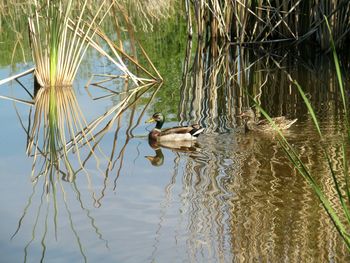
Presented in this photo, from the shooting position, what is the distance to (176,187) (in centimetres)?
675

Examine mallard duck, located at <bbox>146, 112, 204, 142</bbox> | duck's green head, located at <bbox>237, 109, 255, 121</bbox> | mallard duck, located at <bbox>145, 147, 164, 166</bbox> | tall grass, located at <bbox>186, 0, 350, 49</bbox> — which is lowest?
mallard duck, located at <bbox>145, 147, 164, 166</bbox>

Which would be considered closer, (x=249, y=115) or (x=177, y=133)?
(x=177, y=133)

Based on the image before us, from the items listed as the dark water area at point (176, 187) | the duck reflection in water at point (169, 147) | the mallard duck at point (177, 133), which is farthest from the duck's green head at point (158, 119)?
the duck reflection in water at point (169, 147)

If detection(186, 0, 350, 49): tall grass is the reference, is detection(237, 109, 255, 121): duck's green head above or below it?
below

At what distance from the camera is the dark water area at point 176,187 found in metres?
5.33

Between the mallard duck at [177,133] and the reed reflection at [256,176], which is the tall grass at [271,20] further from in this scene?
the mallard duck at [177,133]

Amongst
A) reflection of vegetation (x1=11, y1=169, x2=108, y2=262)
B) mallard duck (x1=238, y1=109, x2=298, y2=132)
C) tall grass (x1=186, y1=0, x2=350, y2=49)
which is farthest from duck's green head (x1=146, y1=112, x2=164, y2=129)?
tall grass (x1=186, y1=0, x2=350, y2=49)

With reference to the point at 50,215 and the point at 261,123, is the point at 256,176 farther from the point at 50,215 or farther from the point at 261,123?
the point at 261,123

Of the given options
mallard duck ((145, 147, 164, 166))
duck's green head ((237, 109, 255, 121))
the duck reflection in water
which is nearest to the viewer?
mallard duck ((145, 147, 164, 166))

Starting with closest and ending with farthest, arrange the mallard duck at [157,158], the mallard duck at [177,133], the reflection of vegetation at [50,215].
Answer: the reflection of vegetation at [50,215] → the mallard duck at [157,158] → the mallard duck at [177,133]

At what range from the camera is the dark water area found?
17.5 ft

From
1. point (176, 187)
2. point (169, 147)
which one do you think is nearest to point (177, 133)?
point (169, 147)

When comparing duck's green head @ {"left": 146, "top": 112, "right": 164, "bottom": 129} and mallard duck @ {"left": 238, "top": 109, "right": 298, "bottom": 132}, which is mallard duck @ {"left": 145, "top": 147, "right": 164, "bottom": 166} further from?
mallard duck @ {"left": 238, "top": 109, "right": 298, "bottom": 132}

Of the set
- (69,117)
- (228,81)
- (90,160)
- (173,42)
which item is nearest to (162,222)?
(90,160)
